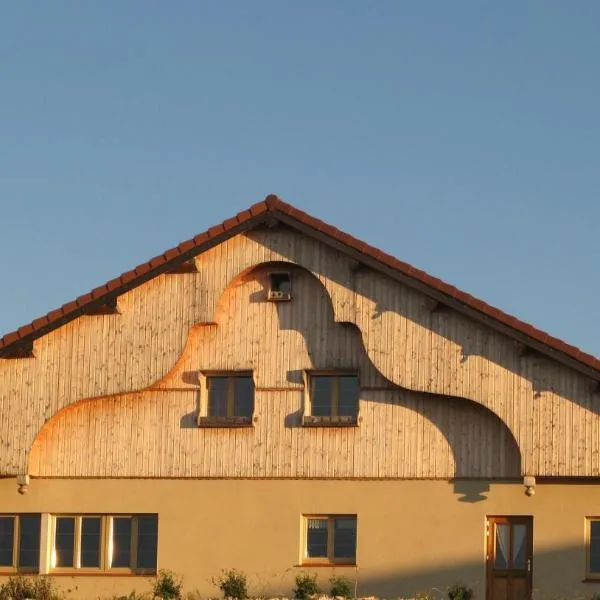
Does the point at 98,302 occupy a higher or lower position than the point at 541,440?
higher

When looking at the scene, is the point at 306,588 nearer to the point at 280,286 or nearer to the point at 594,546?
the point at 594,546

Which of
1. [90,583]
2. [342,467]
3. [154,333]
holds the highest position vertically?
[154,333]

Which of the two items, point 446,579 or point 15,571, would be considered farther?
point 15,571

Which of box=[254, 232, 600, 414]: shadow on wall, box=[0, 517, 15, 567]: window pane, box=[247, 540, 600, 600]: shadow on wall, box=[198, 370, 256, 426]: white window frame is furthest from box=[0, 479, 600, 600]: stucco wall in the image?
box=[254, 232, 600, 414]: shadow on wall

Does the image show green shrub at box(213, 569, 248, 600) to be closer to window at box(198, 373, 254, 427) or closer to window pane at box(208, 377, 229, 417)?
window at box(198, 373, 254, 427)

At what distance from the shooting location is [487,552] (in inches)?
1587

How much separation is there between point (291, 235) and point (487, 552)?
8639 mm

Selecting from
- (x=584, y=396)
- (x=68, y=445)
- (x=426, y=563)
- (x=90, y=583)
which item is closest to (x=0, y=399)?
(x=68, y=445)

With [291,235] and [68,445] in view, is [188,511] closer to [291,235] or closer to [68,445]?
[68,445]

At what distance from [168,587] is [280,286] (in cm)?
750

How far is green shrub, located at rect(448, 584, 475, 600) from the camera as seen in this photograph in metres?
39.7

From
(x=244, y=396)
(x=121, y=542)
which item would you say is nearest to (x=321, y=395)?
(x=244, y=396)

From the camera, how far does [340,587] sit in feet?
132

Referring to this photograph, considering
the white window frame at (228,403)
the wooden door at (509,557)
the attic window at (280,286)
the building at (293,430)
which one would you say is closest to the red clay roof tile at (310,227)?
the building at (293,430)
